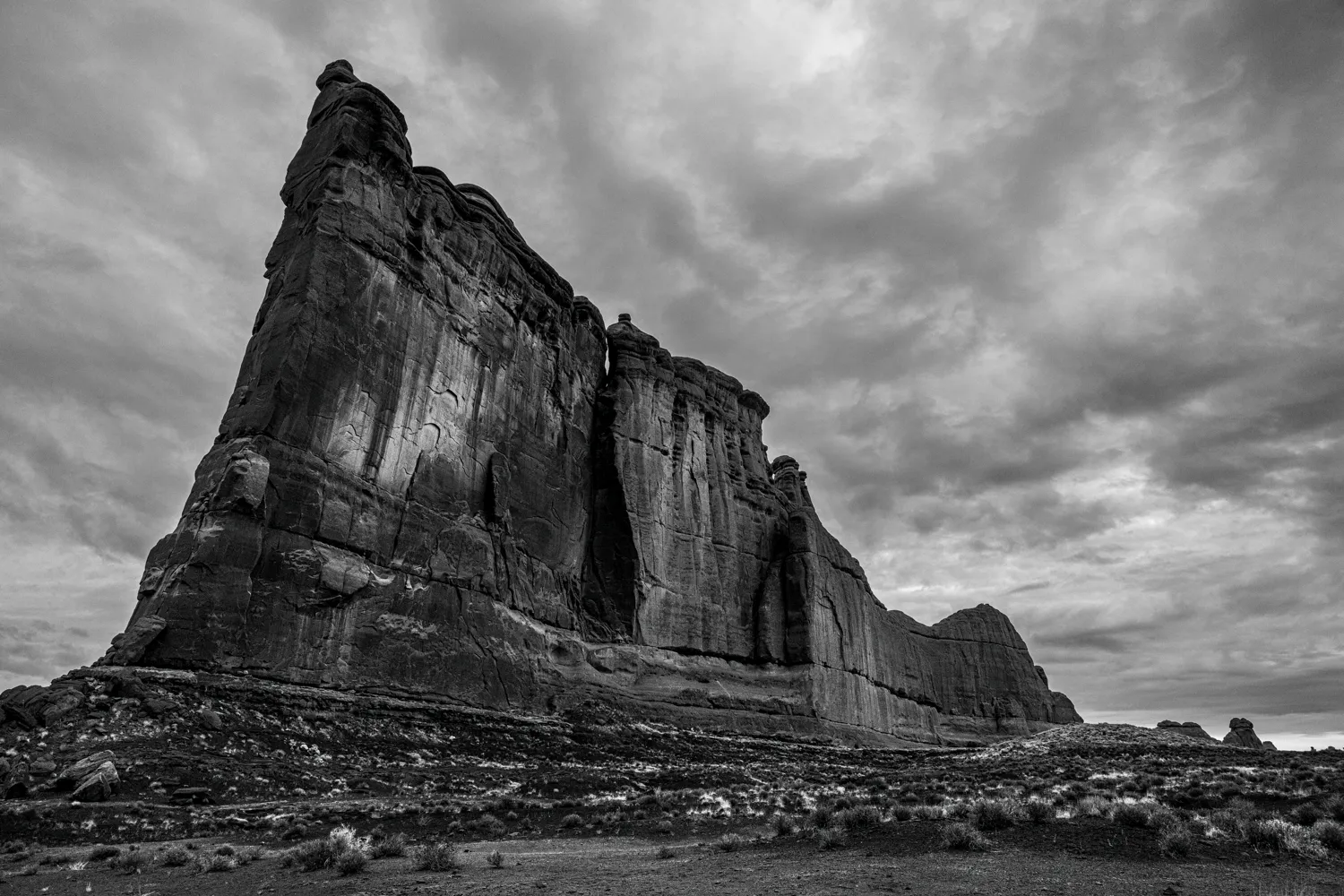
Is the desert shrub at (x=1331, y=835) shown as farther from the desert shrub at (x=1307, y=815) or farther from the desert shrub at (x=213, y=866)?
the desert shrub at (x=213, y=866)

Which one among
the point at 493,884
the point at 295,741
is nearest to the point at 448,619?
the point at 295,741

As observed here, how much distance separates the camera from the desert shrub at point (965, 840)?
42.9 ft

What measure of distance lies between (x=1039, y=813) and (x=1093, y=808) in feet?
6.92

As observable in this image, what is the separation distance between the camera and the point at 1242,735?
3344 inches

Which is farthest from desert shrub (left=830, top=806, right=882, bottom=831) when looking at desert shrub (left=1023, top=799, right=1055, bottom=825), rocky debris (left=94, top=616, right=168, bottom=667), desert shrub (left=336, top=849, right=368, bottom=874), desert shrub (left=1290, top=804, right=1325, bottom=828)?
rocky debris (left=94, top=616, right=168, bottom=667)

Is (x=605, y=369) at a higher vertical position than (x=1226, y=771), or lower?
higher

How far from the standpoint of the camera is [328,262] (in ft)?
120

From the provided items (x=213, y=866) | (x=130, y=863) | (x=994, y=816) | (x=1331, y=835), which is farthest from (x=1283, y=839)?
(x=130, y=863)

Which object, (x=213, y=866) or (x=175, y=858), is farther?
(x=175, y=858)

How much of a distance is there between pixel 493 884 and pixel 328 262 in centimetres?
3183

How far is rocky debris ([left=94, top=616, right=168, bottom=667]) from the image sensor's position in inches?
1039

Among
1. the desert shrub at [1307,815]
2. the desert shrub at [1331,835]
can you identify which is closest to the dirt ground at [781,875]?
the desert shrub at [1331,835]

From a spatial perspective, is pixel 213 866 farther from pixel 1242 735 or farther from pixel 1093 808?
pixel 1242 735

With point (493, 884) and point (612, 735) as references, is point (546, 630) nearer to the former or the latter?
point (612, 735)
